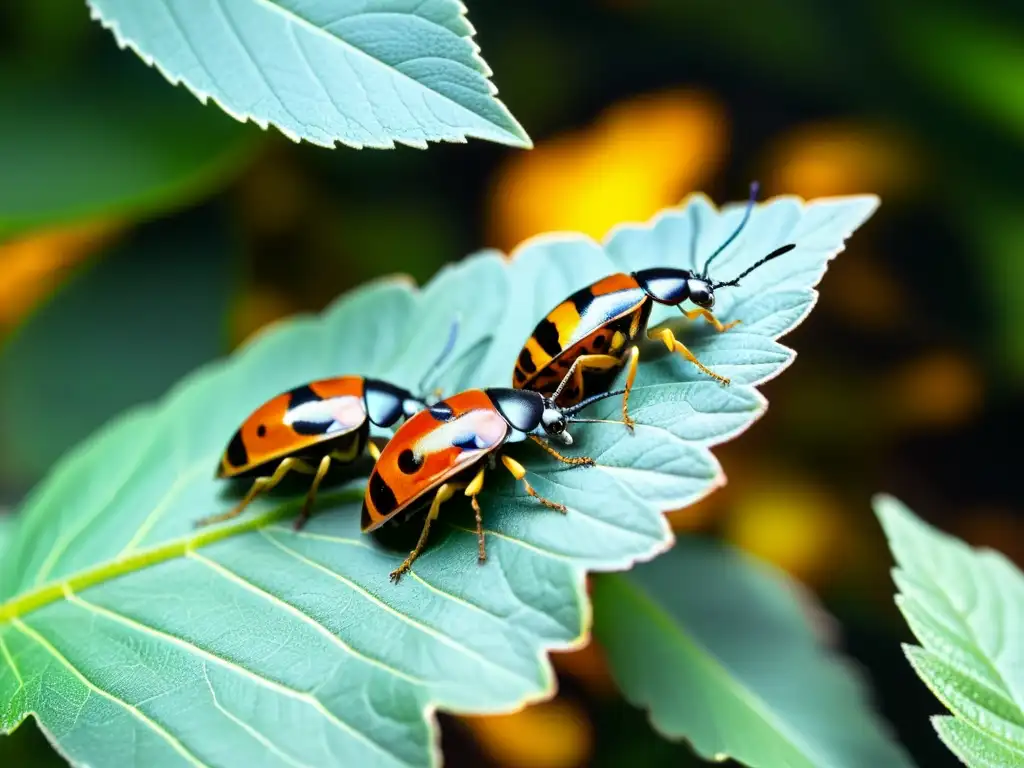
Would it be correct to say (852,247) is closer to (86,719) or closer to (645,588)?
(645,588)

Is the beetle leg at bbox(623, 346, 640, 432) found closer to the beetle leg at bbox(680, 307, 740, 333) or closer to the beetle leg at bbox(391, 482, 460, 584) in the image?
the beetle leg at bbox(680, 307, 740, 333)

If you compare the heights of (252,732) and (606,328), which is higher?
(606,328)

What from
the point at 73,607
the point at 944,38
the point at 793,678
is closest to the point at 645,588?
the point at 793,678

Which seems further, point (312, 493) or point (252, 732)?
point (312, 493)

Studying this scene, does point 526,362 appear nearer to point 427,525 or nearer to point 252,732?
point 427,525

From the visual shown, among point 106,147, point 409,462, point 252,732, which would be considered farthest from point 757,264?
point 106,147

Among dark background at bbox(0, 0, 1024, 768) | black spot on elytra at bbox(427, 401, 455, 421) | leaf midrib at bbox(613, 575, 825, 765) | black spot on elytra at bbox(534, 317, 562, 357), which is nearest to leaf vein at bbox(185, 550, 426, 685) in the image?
black spot on elytra at bbox(427, 401, 455, 421)

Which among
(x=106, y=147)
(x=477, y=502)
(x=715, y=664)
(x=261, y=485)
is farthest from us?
(x=106, y=147)
